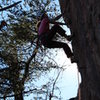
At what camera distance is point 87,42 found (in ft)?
26.5

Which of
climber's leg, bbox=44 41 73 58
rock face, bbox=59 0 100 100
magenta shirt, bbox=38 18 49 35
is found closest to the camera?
rock face, bbox=59 0 100 100

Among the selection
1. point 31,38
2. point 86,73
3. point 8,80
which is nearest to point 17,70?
point 8,80

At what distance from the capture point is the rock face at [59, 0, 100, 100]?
730cm

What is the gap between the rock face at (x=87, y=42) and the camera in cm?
730

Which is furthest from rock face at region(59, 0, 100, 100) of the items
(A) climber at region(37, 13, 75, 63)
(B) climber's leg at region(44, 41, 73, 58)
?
(B) climber's leg at region(44, 41, 73, 58)

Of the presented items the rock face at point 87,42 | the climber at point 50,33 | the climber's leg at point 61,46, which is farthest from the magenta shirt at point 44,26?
the rock face at point 87,42

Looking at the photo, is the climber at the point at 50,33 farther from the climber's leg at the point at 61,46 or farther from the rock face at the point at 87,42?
the rock face at the point at 87,42

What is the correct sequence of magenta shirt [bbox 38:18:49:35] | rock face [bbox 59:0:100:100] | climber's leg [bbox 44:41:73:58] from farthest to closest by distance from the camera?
climber's leg [bbox 44:41:73:58] < magenta shirt [bbox 38:18:49:35] < rock face [bbox 59:0:100:100]

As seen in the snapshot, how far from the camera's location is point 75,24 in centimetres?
925

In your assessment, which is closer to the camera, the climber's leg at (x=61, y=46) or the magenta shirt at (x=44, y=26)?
the magenta shirt at (x=44, y=26)

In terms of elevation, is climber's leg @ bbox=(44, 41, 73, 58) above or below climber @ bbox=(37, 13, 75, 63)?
below

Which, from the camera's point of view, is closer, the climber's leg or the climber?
the climber

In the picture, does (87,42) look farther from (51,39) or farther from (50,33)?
(51,39)

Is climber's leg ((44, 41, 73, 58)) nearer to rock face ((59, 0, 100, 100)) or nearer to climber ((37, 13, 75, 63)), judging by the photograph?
climber ((37, 13, 75, 63))
